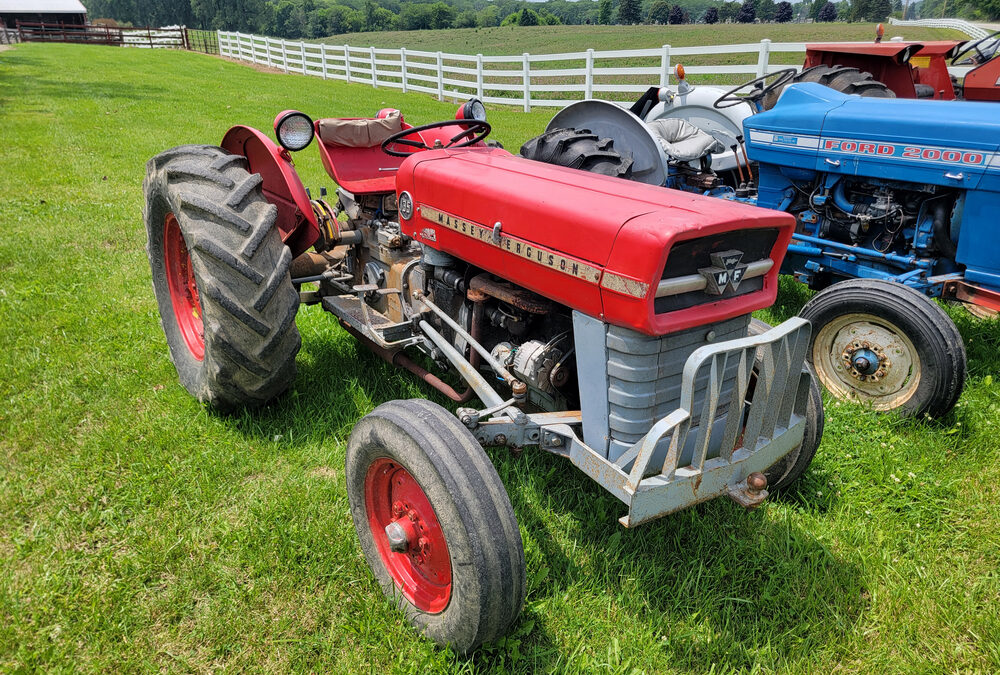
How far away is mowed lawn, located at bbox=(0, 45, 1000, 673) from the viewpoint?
86.6 inches

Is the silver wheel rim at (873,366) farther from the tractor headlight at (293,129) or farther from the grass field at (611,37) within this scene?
the grass field at (611,37)

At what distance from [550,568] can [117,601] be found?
155 cm

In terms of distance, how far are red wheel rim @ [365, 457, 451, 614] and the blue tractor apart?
1.98m

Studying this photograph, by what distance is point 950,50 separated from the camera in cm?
588

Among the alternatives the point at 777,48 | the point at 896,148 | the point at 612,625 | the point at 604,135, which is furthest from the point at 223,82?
the point at 612,625

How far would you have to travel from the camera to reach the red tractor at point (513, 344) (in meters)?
1.95

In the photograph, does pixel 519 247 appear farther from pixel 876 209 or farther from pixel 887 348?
pixel 876 209

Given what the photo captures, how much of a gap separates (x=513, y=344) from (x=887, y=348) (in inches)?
87.2

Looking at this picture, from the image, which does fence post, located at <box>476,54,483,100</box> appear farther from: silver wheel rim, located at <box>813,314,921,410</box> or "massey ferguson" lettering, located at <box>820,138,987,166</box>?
silver wheel rim, located at <box>813,314,921,410</box>

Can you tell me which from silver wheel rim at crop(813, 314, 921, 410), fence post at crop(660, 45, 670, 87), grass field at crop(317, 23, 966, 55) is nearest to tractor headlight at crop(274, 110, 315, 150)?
silver wheel rim at crop(813, 314, 921, 410)

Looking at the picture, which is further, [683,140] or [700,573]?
[683,140]

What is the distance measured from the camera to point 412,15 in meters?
79.7

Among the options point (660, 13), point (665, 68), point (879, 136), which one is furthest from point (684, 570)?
point (660, 13)

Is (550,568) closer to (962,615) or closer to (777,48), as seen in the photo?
(962,615)
